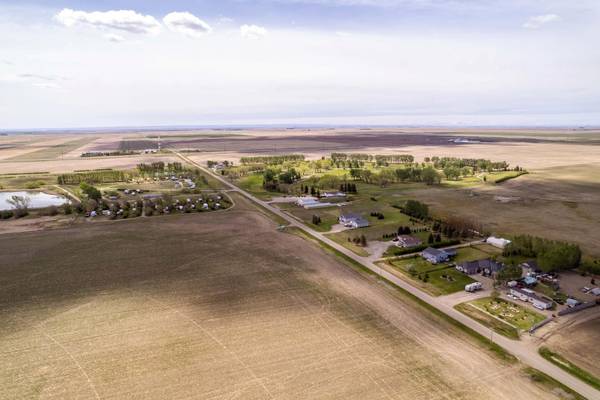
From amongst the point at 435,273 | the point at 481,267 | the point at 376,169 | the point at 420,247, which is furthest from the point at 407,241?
the point at 376,169

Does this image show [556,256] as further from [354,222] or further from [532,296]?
Result: [354,222]

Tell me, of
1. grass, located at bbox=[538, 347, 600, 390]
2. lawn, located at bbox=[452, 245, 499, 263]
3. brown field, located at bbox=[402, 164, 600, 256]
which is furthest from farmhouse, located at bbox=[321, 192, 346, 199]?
grass, located at bbox=[538, 347, 600, 390]

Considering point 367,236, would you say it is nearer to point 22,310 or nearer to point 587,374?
point 587,374

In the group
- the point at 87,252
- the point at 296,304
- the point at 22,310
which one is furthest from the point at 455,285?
the point at 87,252

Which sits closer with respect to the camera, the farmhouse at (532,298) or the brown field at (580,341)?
the brown field at (580,341)

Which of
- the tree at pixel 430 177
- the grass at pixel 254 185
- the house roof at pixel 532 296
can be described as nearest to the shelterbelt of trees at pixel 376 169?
the tree at pixel 430 177

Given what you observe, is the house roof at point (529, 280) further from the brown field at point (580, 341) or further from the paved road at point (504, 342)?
the paved road at point (504, 342)
